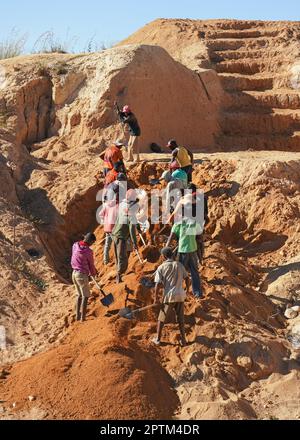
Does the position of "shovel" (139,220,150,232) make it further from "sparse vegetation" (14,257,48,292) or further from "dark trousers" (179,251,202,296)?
"dark trousers" (179,251,202,296)

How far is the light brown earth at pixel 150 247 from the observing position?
987 cm

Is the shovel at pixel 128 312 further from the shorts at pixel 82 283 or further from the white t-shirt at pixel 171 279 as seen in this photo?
the white t-shirt at pixel 171 279

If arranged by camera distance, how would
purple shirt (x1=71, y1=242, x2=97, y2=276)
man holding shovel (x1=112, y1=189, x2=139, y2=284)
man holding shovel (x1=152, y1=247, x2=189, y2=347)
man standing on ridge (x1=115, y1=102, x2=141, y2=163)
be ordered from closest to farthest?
man holding shovel (x1=152, y1=247, x2=189, y2=347)
purple shirt (x1=71, y1=242, x2=97, y2=276)
man holding shovel (x1=112, y1=189, x2=139, y2=284)
man standing on ridge (x1=115, y1=102, x2=141, y2=163)

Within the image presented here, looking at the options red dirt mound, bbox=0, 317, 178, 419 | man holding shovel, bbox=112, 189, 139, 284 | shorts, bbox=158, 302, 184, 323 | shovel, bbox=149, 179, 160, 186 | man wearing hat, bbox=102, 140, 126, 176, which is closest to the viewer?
red dirt mound, bbox=0, 317, 178, 419

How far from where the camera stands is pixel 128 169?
15891 mm

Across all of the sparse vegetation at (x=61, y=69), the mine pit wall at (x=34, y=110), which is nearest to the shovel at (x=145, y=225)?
the mine pit wall at (x=34, y=110)

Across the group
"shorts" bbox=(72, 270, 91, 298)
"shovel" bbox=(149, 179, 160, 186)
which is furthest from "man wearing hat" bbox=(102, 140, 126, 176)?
"shorts" bbox=(72, 270, 91, 298)

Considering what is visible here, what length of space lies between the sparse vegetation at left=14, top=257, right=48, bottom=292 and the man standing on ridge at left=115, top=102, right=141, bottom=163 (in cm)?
391

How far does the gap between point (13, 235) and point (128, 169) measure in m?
3.30

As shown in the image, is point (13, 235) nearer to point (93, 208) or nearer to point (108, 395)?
point (93, 208)

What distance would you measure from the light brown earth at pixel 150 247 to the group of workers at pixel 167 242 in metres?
0.34

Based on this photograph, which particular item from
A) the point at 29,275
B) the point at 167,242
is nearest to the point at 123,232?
the point at 167,242

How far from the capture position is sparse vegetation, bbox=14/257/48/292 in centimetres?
1241
